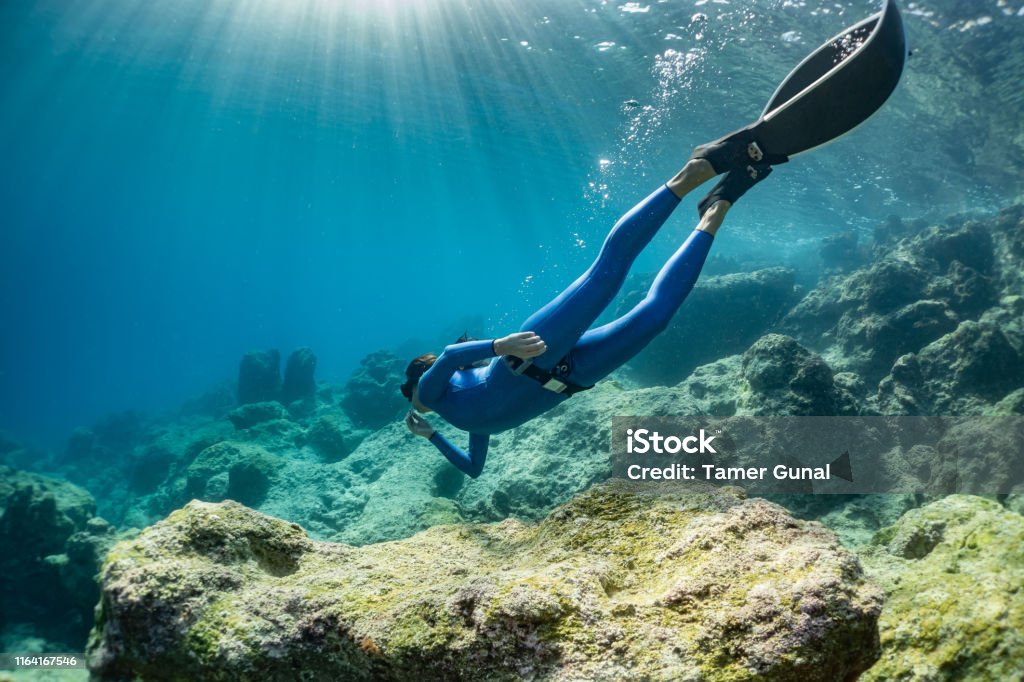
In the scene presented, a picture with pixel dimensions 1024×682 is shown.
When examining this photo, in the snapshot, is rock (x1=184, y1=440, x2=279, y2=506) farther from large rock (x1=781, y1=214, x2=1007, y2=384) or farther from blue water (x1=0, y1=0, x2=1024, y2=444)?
blue water (x1=0, y1=0, x2=1024, y2=444)

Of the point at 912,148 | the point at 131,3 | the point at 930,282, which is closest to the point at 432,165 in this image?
the point at 131,3

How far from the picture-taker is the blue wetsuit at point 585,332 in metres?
3.77

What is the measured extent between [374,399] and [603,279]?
42.1ft

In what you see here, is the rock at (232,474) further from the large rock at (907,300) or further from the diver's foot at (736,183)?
the large rock at (907,300)

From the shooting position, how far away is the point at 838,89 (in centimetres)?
363

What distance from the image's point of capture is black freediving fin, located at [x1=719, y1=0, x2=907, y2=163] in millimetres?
3512

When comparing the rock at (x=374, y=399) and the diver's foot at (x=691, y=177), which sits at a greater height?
the diver's foot at (x=691, y=177)

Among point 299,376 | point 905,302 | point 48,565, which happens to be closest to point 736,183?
point 905,302

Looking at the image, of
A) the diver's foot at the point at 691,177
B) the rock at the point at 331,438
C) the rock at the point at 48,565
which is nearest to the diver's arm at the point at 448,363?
the diver's foot at the point at 691,177

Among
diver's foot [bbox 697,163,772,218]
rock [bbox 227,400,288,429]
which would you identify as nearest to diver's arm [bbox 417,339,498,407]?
diver's foot [bbox 697,163,772,218]

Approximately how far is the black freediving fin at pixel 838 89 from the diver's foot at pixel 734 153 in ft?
0.12

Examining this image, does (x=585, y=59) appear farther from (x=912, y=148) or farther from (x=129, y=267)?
(x=129, y=267)

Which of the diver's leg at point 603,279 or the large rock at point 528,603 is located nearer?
the large rock at point 528,603

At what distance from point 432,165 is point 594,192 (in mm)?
12907
